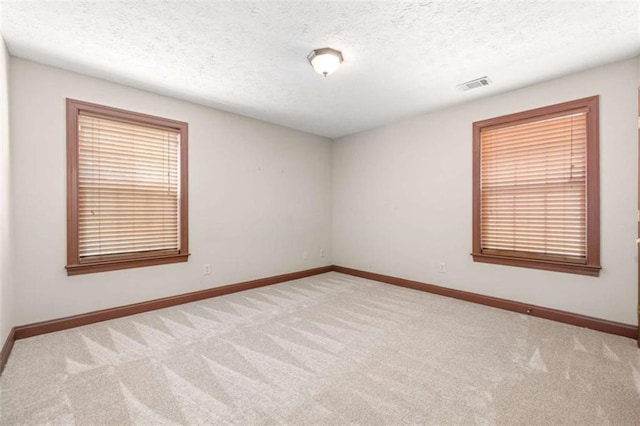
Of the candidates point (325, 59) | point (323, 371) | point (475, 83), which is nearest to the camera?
point (323, 371)

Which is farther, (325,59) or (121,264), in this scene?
(121,264)

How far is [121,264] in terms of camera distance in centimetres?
312

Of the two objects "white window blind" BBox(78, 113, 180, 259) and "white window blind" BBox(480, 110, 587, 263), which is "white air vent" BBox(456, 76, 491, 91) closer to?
"white window blind" BBox(480, 110, 587, 263)

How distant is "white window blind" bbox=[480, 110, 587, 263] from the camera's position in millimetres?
2924

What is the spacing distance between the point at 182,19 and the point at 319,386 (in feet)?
9.07

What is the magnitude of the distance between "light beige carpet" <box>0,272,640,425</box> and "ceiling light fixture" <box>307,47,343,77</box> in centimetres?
245

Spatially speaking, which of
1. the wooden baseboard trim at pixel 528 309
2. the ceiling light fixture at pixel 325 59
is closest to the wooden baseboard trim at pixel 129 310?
the wooden baseboard trim at pixel 528 309

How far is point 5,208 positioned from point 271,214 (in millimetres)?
2895

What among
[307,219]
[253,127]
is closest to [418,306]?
[307,219]

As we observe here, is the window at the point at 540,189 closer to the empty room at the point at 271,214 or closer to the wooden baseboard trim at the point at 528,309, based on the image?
the empty room at the point at 271,214

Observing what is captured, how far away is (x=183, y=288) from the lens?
360 centimetres

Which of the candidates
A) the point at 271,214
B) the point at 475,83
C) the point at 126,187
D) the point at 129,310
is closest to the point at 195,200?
the point at 126,187

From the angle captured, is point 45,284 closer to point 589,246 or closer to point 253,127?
point 253,127

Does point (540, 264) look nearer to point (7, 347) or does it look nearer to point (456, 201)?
point (456, 201)
